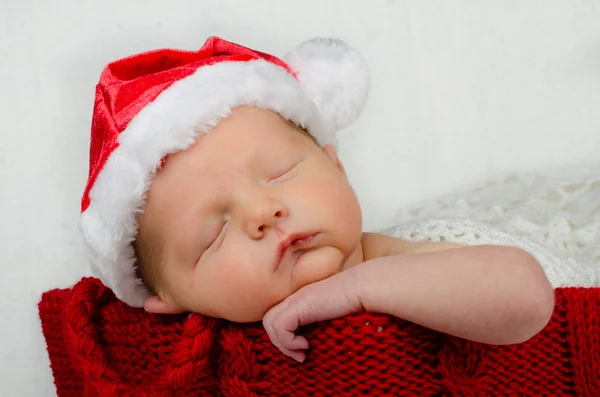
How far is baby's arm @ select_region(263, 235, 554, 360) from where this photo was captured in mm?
746

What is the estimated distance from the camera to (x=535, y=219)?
3.99ft

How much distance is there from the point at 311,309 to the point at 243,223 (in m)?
0.14

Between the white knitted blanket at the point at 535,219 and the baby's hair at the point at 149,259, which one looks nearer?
the baby's hair at the point at 149,259

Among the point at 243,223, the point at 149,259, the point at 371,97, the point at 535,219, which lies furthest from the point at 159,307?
the point at 371,97

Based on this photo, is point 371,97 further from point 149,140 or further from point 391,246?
point 149,140

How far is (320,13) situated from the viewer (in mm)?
1583

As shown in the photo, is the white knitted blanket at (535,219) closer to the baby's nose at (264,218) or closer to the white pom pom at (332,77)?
the white pom pom at (332,77)

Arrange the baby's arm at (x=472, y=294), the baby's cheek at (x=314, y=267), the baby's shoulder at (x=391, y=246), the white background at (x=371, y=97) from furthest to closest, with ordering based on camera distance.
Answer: the white background at (x=371, y=97), the baby's shoulder at (x=391, y=246), the baby's cheek at (x=314, y=267), the baby's arm at (x=472, y=294)

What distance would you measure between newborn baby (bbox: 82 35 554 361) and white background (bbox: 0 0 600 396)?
54cm

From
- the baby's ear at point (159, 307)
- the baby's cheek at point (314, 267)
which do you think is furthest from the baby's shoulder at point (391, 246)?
the baby's ear at point (159, 307)

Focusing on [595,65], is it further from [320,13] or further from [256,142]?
[256,142]

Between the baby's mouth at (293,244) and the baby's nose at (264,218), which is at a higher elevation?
the baby's nose at (264,218)

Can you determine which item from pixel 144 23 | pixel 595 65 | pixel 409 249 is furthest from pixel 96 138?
pixel 595 65

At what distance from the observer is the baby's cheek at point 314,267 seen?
86cm
